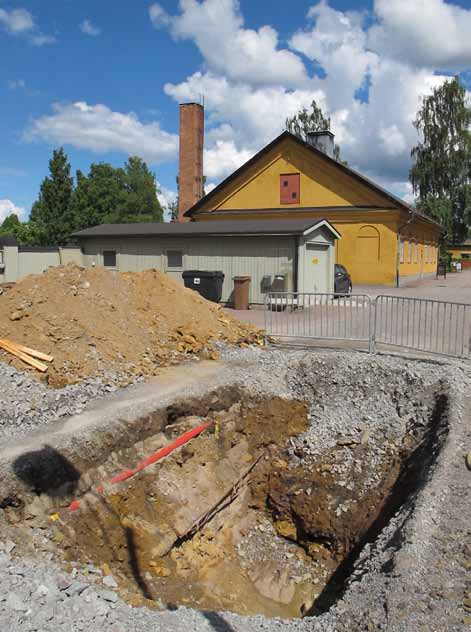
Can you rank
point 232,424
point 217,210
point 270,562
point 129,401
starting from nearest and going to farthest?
point 270,562 < point 129,401 < point 232,424 < point 217,210

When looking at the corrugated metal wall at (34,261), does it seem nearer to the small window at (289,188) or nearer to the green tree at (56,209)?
the small window at (289,188)

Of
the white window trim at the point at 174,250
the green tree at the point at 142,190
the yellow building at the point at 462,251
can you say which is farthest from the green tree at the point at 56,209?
the yellow building at the point at 462,251

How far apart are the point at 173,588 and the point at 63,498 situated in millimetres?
1592

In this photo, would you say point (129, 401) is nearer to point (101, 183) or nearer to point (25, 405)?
point (25, 405)

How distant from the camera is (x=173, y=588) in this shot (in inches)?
237

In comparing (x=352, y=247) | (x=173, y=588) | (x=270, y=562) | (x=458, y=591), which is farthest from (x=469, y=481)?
(x=352, y=247)

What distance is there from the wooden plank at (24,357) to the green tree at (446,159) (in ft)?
137

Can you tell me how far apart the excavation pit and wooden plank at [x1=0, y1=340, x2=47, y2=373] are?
2233 mm

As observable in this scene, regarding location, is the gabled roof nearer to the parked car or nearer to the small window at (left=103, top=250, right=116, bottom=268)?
the parked car

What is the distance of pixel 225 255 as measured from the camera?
63.3ft

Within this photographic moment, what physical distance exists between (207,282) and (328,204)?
13.2 metres

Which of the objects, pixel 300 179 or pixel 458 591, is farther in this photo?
pixel 300 179

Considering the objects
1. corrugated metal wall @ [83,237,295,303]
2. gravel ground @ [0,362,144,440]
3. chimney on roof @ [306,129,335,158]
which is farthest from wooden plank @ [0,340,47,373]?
chimney on roof @ [306,129,335,158]

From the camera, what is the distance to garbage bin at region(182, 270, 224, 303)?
61.6 feet
